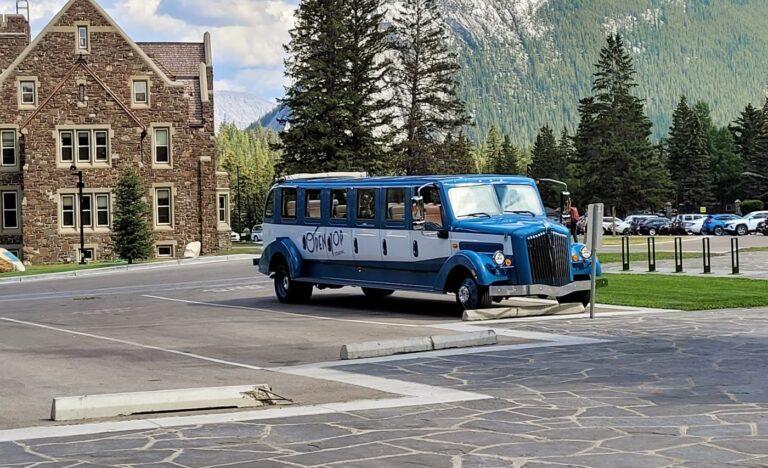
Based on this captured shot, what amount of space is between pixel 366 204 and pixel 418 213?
1858mm

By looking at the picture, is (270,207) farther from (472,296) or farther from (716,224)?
(716,224)

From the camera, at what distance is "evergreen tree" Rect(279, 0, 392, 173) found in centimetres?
7206

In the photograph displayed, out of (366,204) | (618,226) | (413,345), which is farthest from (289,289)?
(618,226)

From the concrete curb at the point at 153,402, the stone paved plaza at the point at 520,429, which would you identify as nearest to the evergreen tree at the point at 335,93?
the stone paved plaza at the point at 520,429

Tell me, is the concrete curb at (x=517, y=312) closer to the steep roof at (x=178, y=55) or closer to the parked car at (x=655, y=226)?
the steep roof at (x=178, y=55)

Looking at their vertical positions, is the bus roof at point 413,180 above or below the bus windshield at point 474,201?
above

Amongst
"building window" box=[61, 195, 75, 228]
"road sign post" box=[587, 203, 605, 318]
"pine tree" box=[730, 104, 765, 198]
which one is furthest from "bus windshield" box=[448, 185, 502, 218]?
"pine tree" box=[730, 104, 765, 198]

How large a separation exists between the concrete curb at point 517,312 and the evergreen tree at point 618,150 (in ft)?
280

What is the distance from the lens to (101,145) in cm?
6550

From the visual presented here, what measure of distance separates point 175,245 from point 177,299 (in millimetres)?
38313

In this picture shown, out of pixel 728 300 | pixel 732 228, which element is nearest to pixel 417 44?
pixel 732 228

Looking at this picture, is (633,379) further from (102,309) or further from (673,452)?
(102,309)

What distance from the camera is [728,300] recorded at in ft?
74.8

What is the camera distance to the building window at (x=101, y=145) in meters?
65.4
